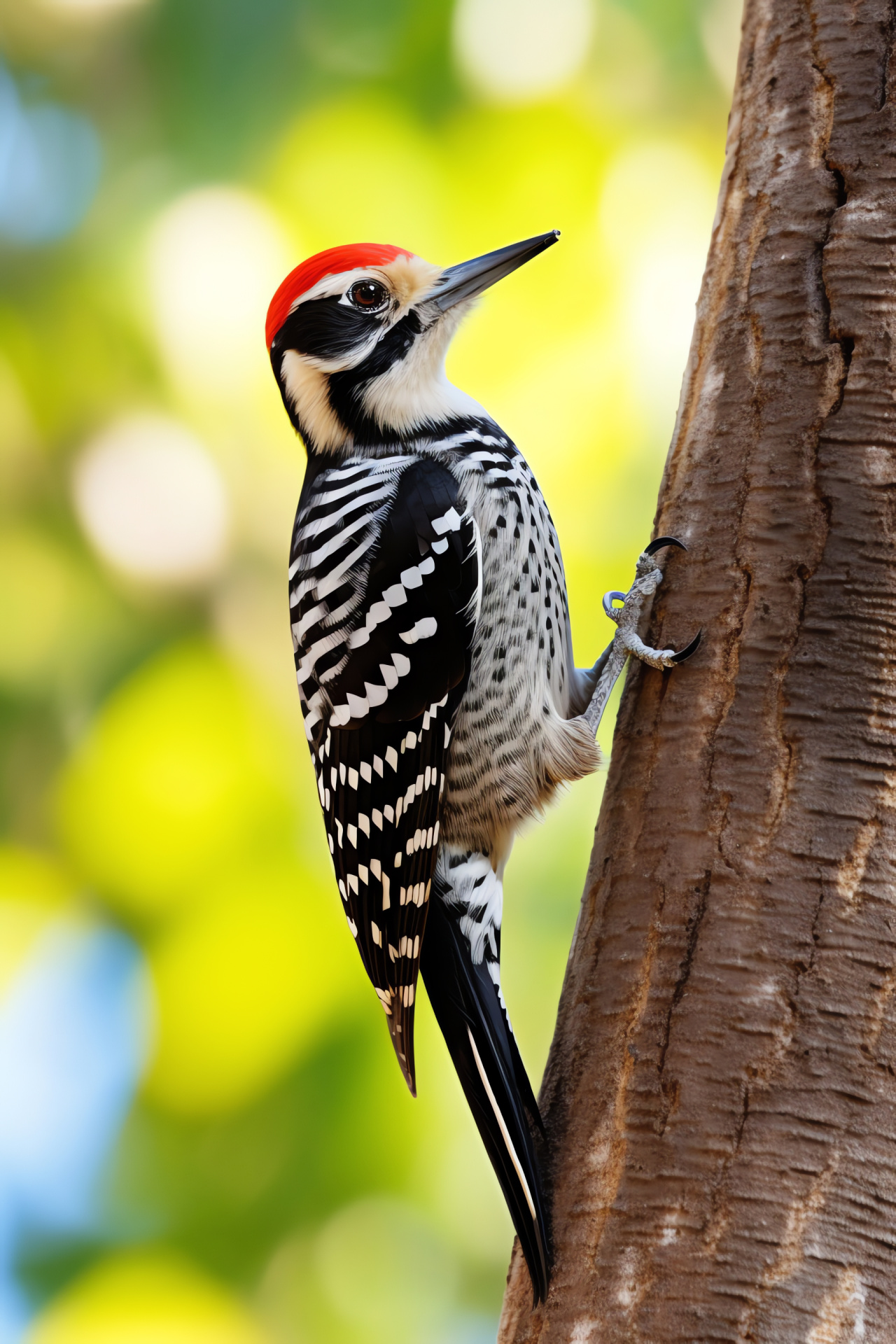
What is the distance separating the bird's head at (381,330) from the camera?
78.7 inches

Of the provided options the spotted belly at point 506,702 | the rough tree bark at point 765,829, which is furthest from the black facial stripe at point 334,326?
the rough tree bark at point 765,829

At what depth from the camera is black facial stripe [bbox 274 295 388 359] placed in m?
2.02

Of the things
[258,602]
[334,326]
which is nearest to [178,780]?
[258,602]

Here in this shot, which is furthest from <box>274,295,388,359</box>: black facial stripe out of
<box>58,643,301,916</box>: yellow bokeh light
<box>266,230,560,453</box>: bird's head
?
<box>58,643,301,916</box>: yellow bokeh light

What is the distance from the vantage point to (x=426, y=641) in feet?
5.81

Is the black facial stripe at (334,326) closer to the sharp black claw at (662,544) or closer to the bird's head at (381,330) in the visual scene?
the bird's head at (381,330)

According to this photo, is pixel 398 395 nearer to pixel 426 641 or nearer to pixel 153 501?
pixel 426 641

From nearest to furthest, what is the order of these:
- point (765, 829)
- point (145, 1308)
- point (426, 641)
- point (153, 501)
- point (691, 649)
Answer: point (765, 829) < point (691, 649) < point (426, 641) < point (145, 1308) < point (153, 501)

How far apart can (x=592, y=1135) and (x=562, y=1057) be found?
0.42 ft

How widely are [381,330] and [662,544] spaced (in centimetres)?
70

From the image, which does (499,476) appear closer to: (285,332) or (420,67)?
(285,332)

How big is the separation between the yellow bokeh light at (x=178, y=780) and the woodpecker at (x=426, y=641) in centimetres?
286

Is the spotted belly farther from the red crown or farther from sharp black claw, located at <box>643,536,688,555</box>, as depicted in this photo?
the red crown

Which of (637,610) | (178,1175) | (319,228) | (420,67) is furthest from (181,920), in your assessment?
(420,67)
